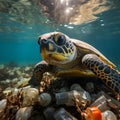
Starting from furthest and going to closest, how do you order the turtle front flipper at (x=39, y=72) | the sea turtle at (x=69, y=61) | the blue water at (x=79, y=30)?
the blue water at (x=79, y=30), the turtle front flipper at (x=39, y=72), the sea turtle at (x=69, y=61)

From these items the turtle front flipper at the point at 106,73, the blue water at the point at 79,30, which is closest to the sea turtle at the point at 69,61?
the turtle front flipper at the point at 106,73

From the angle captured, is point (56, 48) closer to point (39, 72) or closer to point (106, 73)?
point (106, 73)

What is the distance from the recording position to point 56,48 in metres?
3.43

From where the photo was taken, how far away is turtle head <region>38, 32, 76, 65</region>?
3.30 m

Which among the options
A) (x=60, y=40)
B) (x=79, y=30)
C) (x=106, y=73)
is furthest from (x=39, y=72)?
(x=79, y=30)

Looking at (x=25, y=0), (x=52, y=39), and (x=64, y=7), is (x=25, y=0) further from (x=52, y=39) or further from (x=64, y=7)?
(x=52, y=39)

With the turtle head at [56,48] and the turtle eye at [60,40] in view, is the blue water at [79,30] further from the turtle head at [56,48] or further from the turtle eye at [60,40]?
the turtle eye at [60,40]

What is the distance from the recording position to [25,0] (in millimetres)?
13445

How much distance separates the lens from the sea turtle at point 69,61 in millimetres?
3262

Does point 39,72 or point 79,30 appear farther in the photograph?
point 79,30

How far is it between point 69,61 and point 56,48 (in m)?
0.58

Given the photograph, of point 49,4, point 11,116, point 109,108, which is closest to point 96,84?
point 109,108

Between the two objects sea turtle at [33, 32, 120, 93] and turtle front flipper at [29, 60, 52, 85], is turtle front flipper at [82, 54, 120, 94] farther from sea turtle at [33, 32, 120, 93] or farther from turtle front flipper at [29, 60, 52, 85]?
turtle front flipper at [29, 60, 52, 85]

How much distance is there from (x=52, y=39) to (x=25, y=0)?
11.0m
